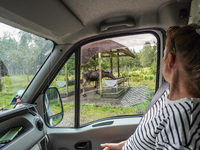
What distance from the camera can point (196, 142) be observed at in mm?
588

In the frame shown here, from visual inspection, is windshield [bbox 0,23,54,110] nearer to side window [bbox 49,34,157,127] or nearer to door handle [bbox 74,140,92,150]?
side window [bbox 49,34,157,127]

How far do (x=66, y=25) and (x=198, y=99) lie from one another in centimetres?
125

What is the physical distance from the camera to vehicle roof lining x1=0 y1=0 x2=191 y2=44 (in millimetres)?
954

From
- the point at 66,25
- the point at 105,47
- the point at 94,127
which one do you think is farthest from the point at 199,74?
the point at 94,127

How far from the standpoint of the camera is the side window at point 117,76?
6.12 feet

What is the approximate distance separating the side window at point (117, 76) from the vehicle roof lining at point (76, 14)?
271 mm

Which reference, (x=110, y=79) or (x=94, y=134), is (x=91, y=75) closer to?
(x=110, y=79)

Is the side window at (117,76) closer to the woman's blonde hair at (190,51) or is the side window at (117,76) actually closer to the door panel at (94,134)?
the door panel at (94,134)

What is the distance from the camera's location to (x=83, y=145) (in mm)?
1873

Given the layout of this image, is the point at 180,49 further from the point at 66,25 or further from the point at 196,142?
the point at 66,25

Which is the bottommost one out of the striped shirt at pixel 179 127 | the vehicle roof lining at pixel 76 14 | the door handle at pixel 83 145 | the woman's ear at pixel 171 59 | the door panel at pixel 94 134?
the door handle at pixel 83 145

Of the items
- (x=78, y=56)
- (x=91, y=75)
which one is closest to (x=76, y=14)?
(x=78, y=56)

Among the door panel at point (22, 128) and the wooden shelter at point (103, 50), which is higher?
the wooden shelter at point (103, 50)

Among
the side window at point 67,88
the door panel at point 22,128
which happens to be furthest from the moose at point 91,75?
the door panel at point 22,128
